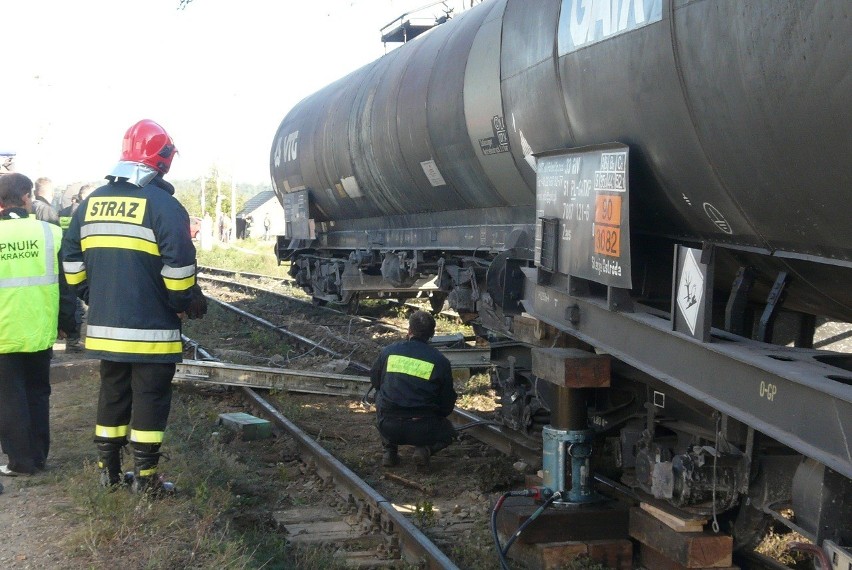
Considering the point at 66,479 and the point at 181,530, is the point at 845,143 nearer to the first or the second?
the point at 181,530

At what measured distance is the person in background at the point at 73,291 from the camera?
6734 millimetres

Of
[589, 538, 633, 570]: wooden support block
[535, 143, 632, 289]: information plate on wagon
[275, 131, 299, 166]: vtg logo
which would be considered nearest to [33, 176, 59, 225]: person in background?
[275, 131, 299, 166]: vtg logo

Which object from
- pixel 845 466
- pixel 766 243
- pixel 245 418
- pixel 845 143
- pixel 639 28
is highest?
pixel 639 28

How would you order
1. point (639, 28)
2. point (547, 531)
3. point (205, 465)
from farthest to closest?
point (205, 465) < point (547, 531) < point (639, 28)

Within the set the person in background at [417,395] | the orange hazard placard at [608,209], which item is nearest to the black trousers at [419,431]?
the person in background at [417,395]

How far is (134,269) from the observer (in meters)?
5.73

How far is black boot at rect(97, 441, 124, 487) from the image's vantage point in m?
5.90

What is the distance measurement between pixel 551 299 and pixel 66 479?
349cm

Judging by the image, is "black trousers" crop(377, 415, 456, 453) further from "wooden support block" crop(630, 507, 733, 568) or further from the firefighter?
"wooden support block" crop(630, 507, 733, 568)

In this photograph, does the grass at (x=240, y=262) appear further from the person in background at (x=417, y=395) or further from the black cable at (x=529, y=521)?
the black cable at (x=529, y=521)

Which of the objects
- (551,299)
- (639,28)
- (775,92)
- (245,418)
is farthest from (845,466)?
(245,418)

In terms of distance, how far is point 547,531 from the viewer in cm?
572

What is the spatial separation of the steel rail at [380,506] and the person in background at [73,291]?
6.98 feet

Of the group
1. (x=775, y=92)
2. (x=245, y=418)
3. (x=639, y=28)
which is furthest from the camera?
(x=245, y=418)
